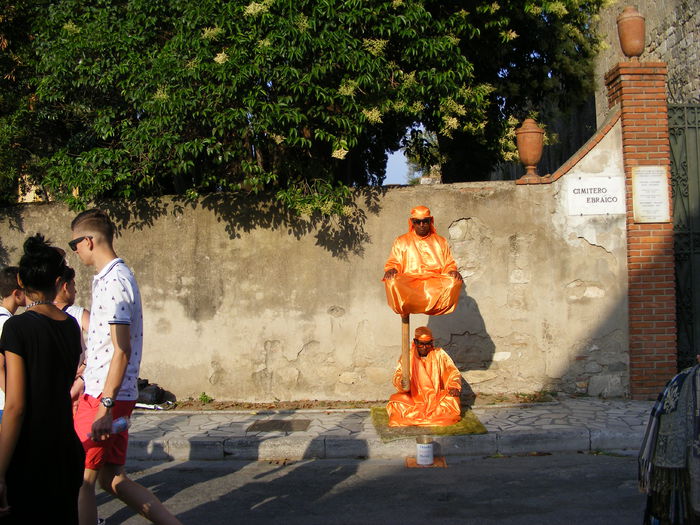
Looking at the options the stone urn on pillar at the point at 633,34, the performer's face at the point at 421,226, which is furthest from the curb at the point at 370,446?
the stone urn on pillar at the point at 633,34

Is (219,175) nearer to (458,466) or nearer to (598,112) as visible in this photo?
(458,466)

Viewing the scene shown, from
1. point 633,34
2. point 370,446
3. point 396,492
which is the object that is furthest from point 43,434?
point 633,34

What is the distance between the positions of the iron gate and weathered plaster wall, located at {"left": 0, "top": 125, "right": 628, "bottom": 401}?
0.78 meters

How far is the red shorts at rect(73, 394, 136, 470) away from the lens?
3.85 metres

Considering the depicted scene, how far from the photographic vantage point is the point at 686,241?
8438 mm

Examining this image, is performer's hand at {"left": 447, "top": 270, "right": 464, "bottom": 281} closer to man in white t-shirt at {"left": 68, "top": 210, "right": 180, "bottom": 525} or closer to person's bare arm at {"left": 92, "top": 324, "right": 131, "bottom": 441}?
man in white t-shirt at {"left": 68, "top": 210, "right": 180, "bottom": 525}

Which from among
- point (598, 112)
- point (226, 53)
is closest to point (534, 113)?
point (598, 112)

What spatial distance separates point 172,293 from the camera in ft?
28.3

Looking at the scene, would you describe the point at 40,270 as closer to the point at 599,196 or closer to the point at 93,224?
the point at 93,224

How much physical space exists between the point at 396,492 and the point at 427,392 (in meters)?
1.73

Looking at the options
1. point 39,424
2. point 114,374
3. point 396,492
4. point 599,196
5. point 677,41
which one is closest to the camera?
point 39,424

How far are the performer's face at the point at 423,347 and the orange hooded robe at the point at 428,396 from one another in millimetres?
35

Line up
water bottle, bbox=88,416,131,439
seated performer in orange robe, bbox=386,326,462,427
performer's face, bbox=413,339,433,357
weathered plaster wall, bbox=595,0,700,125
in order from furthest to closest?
1. weathered plaster wall, bbox=595,0,700,125
2. performer's face, bbox=413,339,433,357
3. seated performer in orange robe, bbox=386,326,462,427
4. water bottle, bbox=88,416,131,439

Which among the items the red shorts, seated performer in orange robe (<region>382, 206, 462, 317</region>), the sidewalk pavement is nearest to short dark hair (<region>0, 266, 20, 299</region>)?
the red shorts
